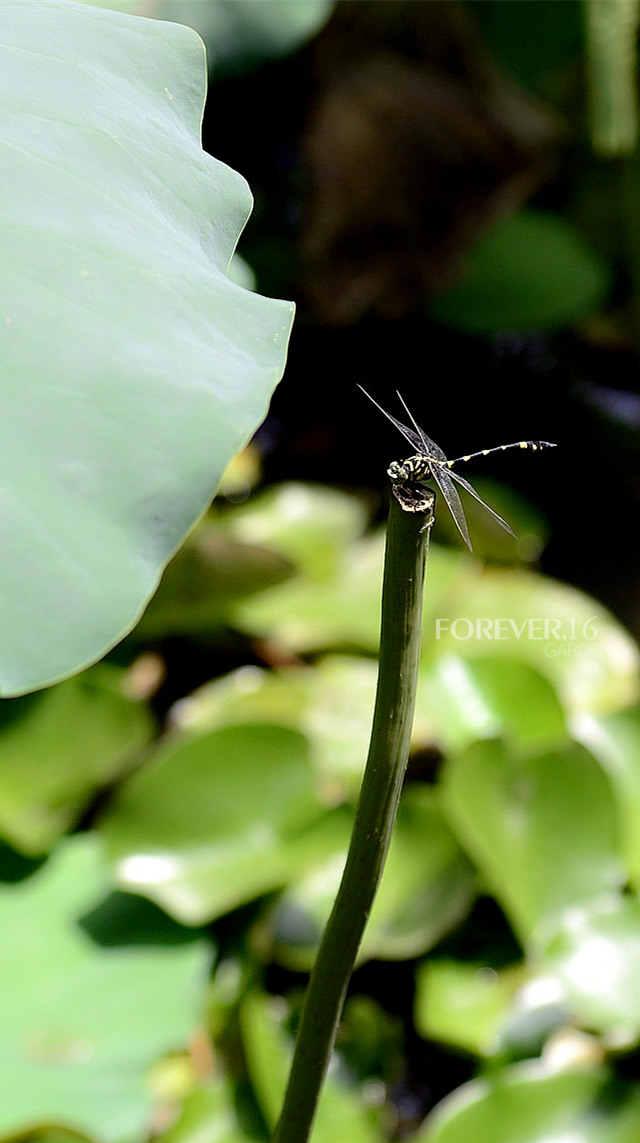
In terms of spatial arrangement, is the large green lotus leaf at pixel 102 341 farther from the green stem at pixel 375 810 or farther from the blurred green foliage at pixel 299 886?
the blurred green foliage at pixel 299 886

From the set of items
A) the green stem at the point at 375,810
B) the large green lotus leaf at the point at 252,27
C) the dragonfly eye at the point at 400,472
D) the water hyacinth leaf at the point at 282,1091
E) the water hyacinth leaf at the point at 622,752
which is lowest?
the water hyacinth leaf at the point at 282,1091

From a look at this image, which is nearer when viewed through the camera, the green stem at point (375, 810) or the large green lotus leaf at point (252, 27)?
the green stem at point (375, 810)

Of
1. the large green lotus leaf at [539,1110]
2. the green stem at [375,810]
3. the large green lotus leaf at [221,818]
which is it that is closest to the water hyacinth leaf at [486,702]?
the large green lotus leaf at [221,818]

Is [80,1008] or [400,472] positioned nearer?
[400,472]

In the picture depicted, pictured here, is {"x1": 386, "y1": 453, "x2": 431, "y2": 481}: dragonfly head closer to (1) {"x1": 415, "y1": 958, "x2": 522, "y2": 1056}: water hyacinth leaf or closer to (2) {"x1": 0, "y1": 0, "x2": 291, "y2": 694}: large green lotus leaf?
(2) {"x1": 0, "y1": 0, "x2": 291, "y2": 694}: large green lotus leaf

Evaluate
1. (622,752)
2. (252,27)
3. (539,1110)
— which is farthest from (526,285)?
(539,1110)

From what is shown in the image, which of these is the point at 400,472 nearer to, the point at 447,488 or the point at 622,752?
the point at 447,488
